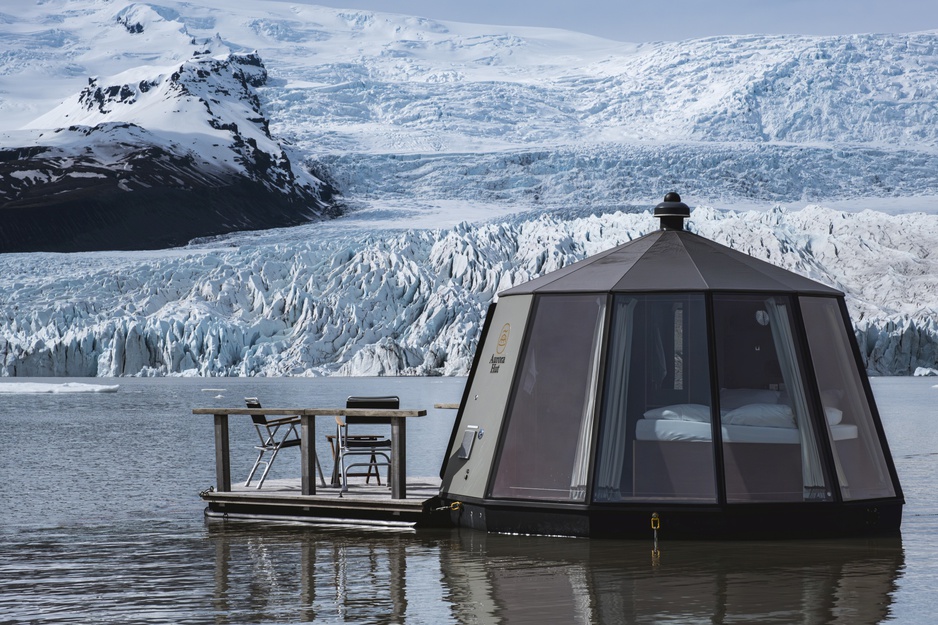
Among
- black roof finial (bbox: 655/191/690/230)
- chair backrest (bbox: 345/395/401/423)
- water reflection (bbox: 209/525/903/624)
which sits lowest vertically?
water reflection (bbox: 209/525/903/624)

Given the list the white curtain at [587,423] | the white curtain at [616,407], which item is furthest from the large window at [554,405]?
the white curtain at [616,407]

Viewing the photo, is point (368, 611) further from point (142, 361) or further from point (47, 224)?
point (47, 224)

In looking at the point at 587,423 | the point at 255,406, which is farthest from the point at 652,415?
the point at 255,406

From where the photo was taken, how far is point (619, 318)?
10227mm

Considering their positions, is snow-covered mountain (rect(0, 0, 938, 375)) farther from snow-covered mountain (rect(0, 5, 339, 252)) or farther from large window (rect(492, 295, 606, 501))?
large window (rect(492, 295, 606, 501))

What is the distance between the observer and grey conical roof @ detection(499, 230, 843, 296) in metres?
10.2

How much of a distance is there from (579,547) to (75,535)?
16.2 ft

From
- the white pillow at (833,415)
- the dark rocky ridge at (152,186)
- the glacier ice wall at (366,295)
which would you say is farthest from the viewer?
the dark rocky ridge at (152,186)

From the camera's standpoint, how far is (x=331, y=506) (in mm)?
11641

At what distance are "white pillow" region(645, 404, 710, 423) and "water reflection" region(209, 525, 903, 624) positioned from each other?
1007mm

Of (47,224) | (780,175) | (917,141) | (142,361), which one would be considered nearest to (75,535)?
(142,361)

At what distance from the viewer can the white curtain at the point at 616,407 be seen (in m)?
9.90

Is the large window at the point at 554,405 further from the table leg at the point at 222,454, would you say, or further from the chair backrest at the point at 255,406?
the table leg at the point at 222,454

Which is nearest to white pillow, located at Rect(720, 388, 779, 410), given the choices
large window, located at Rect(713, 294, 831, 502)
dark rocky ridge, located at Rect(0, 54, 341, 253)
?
large window, located at Rect(713, 294, 831, 502)
